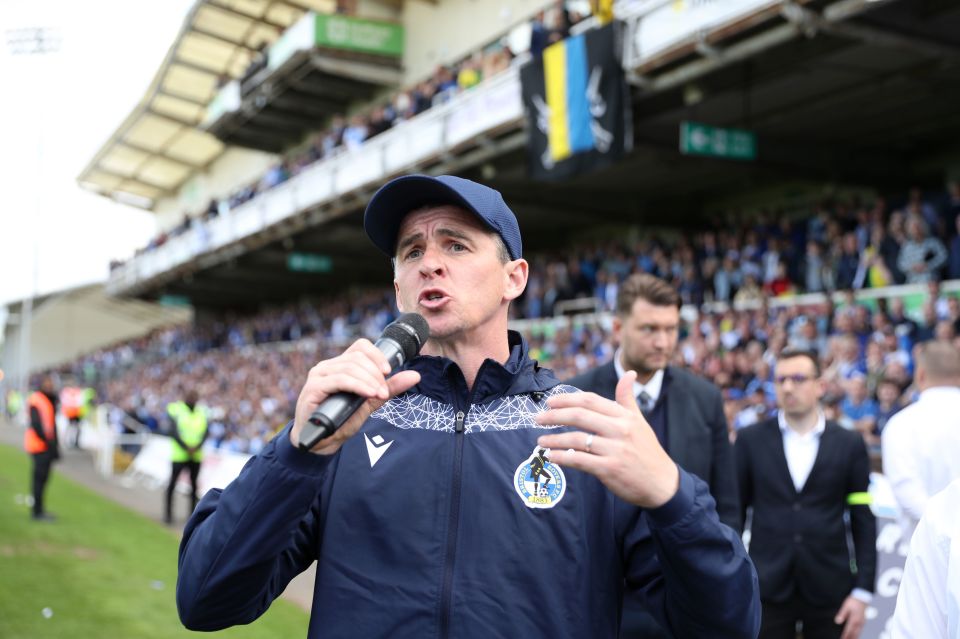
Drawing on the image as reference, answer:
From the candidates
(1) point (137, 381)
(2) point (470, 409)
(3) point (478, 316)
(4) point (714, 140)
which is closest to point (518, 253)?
(3) point (478, 316)

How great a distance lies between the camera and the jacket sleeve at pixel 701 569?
154 cm

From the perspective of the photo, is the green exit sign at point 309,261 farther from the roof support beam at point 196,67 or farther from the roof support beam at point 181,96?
the roof support beam at point 181,96

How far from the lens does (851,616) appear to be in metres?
4.07

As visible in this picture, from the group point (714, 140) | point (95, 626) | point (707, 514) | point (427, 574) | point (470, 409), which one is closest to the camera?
→ point (707, 514)

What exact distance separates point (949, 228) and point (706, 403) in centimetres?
942

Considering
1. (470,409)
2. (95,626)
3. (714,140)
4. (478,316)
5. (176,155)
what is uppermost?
(176,155)

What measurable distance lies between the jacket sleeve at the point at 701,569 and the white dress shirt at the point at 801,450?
283cm

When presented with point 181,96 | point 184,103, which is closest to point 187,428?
point 181,96

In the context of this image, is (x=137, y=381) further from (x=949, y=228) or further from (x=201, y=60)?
(x=949, y=228)

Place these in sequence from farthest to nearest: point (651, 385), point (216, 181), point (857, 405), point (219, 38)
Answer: point (216, 181)
point (219, 38)
point (857, 405)
point (651, 385)

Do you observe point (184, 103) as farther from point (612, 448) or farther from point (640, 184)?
point (612, 448)

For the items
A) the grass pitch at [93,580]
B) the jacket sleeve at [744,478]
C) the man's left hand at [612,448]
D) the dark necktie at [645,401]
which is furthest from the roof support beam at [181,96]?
the man's left hand at [612,448]

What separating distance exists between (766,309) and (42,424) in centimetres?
952

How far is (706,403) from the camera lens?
3582 millimetres
